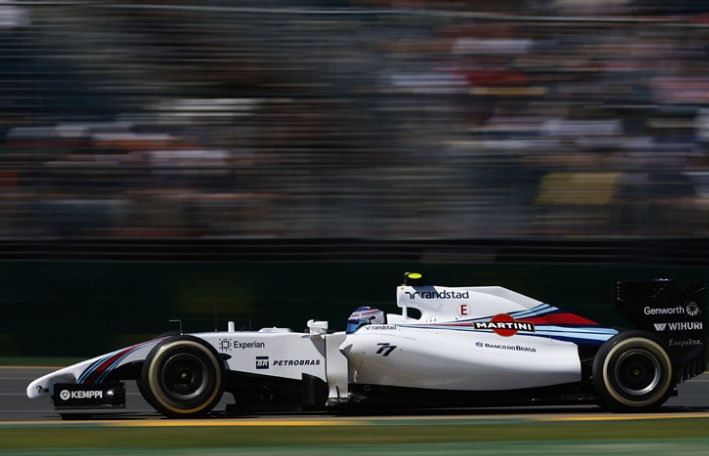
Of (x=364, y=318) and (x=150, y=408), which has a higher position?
(x=364, y=318)

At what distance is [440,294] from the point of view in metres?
8.21

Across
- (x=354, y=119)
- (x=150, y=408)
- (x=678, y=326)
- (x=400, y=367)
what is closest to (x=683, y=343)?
(x=678, y=326)

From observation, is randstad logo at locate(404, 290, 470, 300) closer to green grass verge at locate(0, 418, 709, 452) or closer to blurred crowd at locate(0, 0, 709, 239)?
green grass verge at locate(0, 418, 709, 452)

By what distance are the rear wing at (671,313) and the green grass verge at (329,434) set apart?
101 cm

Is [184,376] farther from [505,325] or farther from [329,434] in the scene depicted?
[505,325]

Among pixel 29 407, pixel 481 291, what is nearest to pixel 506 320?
pixel 481 291

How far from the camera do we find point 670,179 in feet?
41.4

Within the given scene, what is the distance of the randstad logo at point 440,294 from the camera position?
26.8ft

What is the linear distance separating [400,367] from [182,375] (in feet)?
5.21

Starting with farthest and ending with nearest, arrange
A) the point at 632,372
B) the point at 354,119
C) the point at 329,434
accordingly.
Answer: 1. the point at 354,119
2. the point at 632,372
3. the point at 329,434

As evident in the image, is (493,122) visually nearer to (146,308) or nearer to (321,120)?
(321,120)

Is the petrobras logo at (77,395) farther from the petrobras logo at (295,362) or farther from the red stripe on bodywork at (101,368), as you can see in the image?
the petrobras logo at (295,362)

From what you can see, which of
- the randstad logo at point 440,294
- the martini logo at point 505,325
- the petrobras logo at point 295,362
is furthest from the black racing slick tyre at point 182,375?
the martini logo at point 505,325

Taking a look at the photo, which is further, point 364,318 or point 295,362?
point 364,318
